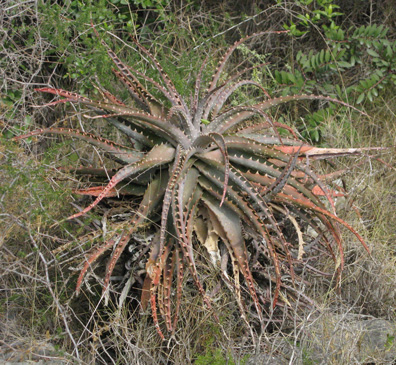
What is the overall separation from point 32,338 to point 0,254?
513 millimetres

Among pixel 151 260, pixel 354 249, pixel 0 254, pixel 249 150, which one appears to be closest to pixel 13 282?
pixel 0 254

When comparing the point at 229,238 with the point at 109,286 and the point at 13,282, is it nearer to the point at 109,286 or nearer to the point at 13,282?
the point at 109,286

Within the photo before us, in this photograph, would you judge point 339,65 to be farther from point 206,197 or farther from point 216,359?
point 216,359

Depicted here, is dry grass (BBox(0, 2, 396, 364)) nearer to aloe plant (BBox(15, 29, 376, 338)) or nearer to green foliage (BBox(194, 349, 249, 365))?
green foliage (BBox(194, 349, 249, 365))

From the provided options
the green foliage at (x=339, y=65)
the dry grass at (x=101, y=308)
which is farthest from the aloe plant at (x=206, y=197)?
the green foliage at (x=339, y=65)

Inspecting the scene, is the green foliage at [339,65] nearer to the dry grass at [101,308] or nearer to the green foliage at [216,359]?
the dry grass at [101,308]

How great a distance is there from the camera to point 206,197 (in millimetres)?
2867

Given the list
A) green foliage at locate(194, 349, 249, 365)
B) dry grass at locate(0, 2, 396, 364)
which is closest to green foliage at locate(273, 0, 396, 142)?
dry grass at locate(0, 2, 396, 364)

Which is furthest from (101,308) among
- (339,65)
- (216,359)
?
(339,65)

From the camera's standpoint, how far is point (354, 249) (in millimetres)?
3268

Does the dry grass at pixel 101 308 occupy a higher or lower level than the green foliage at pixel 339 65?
lower

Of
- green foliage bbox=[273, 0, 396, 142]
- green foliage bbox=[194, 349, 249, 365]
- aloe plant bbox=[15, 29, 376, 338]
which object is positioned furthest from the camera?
green foliage bbox=[273, 0, 396, 142]

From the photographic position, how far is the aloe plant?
2.68m

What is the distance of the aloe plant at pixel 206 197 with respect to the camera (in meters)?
2.68
